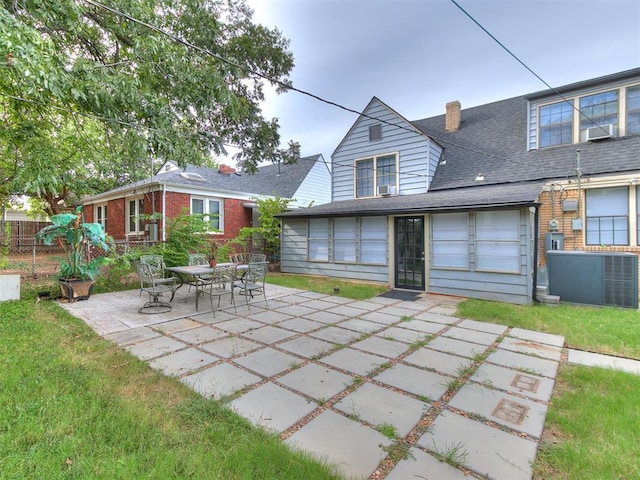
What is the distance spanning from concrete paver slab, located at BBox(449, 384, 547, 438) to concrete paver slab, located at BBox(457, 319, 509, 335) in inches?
90.6

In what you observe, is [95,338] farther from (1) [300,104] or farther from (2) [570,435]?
(1) [300,104]

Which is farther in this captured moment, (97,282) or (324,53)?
(97,282)

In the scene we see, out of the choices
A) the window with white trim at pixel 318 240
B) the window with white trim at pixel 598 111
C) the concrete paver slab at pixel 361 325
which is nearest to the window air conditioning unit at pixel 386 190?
the window with white trim at pixel 318 240

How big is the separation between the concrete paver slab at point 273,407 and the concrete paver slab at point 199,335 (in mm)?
1792

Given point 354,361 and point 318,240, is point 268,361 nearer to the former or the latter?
point 354,361

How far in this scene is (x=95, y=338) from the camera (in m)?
4.55

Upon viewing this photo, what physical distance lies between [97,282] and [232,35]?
7359 mm

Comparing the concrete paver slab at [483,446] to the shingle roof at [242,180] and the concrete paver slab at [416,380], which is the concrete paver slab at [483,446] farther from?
the shingle roof at [242,180]

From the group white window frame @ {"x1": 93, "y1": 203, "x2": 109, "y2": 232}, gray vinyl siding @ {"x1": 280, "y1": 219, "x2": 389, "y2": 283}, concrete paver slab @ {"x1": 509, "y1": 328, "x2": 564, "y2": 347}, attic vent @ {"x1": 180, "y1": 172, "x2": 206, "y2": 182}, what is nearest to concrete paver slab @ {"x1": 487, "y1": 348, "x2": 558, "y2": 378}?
concrete paver slab @ {"x1": 509, "y1": 328, "x2": 564, "y2": 347}

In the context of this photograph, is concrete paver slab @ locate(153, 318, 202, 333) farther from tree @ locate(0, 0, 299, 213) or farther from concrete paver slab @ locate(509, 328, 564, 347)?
concrete paver slab @ locate(509, 328, 564, 347)

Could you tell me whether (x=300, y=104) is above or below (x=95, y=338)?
above

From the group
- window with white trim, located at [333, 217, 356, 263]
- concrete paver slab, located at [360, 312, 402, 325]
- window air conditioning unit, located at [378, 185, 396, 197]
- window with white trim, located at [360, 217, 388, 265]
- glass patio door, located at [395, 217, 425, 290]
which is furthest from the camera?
window air conditioning unit, located at [378, 185, 396, 197]

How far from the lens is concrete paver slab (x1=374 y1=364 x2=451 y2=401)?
320cm

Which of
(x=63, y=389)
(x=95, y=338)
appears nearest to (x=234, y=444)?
(x=63, y=389)
